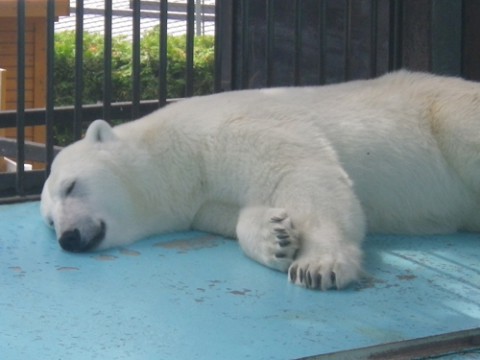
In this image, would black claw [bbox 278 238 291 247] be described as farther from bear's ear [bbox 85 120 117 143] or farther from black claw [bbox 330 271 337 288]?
bear's ear [bbox 85 120 117 143]

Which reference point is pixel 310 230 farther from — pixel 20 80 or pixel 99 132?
pixel 20 80

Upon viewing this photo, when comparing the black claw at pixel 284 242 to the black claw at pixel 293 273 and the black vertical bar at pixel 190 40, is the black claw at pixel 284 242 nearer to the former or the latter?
the black claw at pixel 293 273

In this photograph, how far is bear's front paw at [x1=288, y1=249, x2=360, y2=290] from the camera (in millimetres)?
3908

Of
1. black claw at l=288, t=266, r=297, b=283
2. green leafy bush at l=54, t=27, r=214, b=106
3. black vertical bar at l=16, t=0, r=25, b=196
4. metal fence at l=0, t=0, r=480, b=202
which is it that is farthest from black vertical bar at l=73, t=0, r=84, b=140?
green leafy bush at l=54, t=27, r=214, b=106

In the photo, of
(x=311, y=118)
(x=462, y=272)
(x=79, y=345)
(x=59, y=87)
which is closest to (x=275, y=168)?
(x=311, y=118)

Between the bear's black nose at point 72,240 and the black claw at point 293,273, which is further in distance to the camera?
the bear's black nose at point 72,240

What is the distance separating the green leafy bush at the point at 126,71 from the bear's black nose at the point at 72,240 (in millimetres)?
9226

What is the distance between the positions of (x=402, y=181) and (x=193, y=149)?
98cm

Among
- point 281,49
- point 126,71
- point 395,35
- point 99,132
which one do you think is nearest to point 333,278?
point 99,132

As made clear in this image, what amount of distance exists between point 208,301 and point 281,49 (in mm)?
4259

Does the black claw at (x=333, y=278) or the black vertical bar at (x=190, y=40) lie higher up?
the black vertical bar at (x=190, y=40)

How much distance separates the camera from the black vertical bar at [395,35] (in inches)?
260

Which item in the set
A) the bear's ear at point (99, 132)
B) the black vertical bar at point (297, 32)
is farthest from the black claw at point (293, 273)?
the black vertical bar at point (297, 32)

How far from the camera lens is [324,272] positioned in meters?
3.91
